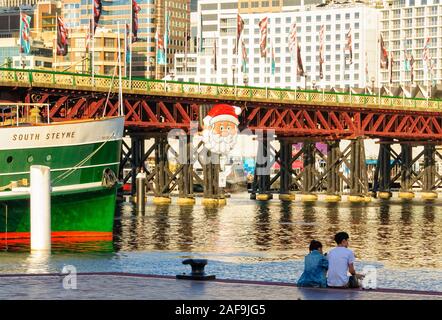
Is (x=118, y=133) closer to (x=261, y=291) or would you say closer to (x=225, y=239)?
(x=225, y=239)

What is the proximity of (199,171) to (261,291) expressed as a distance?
162 metres

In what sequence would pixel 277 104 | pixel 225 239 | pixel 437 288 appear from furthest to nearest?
1. pixel 277 104
2. pixel 225 239
3. pixel 437 288

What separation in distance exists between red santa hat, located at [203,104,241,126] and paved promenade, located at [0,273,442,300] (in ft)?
255

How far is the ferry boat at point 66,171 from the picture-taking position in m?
61.8

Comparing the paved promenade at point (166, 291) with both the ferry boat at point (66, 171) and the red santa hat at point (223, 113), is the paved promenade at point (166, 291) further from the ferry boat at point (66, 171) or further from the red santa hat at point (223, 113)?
the red santa hat at point (223, 113)

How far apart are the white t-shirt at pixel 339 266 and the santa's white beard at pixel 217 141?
76569mm

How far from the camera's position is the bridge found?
101062mm

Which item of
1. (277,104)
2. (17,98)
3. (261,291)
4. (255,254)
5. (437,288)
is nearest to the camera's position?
(261,291)

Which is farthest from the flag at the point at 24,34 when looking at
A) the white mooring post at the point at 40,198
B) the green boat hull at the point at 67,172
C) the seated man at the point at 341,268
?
the seated man at the point at 341,268

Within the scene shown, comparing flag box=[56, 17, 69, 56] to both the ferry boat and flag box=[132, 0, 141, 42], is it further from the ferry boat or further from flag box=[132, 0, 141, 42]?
the ferry boat

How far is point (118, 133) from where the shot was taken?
219ft

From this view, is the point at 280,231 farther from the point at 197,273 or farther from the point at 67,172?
the point at 197,273

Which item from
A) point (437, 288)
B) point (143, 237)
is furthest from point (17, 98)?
point (437, 288)

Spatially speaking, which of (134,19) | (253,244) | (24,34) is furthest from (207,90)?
(253,244)
